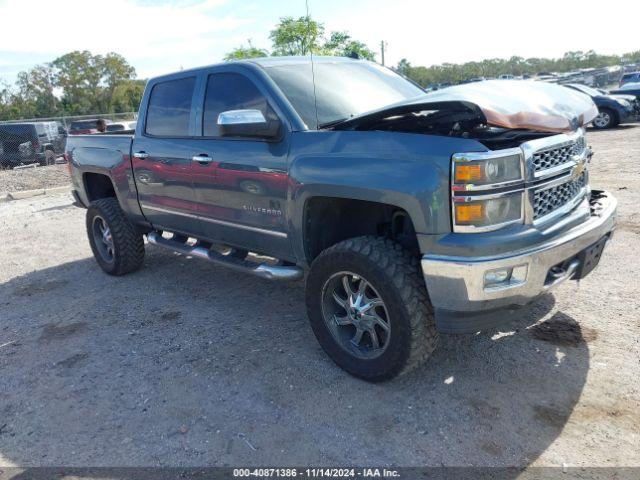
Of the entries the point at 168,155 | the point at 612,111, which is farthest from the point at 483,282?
the point at 612,111

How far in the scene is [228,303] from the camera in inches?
190

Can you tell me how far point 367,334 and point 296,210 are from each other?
92 cm

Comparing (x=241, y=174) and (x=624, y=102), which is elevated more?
(x=241, y=174)

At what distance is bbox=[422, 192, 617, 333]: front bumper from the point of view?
8.86ft

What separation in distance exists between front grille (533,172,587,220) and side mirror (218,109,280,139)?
1662 millimetres

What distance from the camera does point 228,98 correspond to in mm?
4172

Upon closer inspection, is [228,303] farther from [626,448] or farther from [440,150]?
[626,448]

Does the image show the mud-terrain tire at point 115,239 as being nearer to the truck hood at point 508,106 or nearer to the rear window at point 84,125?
the truck hood at point 508,106

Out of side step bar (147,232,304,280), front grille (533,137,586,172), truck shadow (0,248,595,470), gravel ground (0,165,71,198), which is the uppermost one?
front grille (533,137,586,172)

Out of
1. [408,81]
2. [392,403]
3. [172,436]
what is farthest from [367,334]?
[408,81]

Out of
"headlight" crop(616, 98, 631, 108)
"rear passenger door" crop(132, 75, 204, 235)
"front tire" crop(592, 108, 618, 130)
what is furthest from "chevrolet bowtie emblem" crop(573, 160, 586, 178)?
"headlight" crop(616, 98, 631, 108)

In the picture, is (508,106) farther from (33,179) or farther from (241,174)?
(33,179)

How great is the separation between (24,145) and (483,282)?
1834 cm

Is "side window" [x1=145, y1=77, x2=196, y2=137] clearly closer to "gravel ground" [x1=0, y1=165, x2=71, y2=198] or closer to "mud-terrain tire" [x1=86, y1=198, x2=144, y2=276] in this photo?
"mud-terrain tire" [x1=86, y1=198, x2=144, y2=276]
